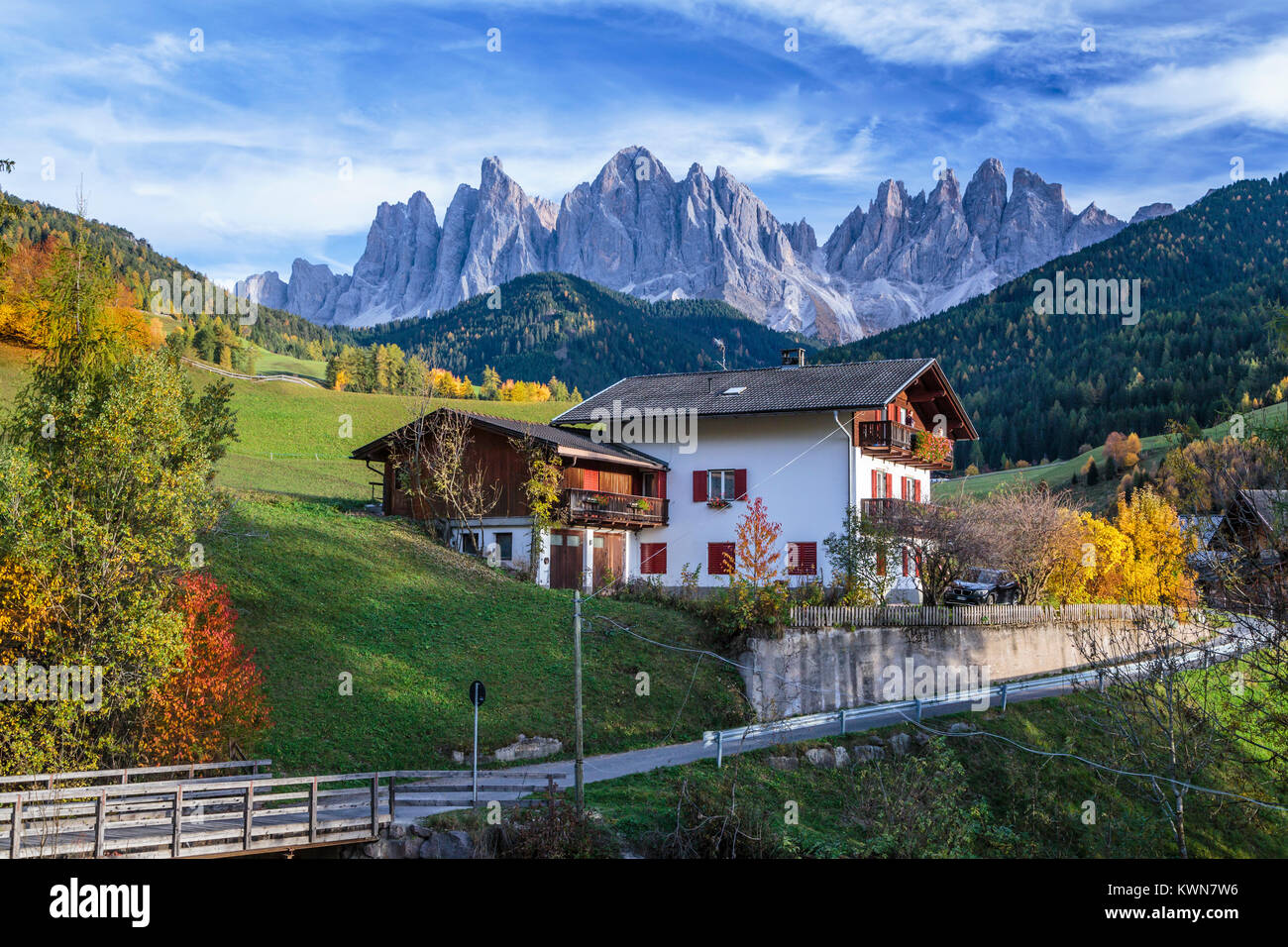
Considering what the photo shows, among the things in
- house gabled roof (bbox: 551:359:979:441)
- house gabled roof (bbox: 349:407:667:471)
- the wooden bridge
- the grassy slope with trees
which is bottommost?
the wooden bridge

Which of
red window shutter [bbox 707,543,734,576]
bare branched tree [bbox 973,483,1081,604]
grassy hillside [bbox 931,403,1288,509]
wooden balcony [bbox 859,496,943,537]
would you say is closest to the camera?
wooden balcony [bbox 859,496,943,537]

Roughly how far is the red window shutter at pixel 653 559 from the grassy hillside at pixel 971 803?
1517 cm

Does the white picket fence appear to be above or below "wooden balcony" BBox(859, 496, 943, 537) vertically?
below

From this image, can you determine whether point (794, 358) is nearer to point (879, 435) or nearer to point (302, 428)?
point (879, 435)

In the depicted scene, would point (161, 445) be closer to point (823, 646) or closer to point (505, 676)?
point (505, 676)

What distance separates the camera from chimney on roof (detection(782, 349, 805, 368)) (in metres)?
47.7

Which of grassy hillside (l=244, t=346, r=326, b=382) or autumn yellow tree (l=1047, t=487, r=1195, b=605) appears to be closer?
autumn yellow tree (l=1047, t=487, r=1195, b=605)

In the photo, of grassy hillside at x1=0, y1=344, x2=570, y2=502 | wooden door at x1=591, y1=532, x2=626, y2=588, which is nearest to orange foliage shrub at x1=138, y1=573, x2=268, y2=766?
wooden door at x1=591, y1=532, x2=626, y2=588

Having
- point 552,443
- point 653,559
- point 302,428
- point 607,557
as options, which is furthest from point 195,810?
point 302,428

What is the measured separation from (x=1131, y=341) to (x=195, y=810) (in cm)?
14279

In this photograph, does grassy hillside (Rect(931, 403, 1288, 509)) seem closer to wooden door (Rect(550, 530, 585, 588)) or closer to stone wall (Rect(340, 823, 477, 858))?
wooden door (Rect(550, 530, 585, 588))

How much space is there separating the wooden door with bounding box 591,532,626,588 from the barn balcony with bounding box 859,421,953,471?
10.1 meters

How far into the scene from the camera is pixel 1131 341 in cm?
13862
